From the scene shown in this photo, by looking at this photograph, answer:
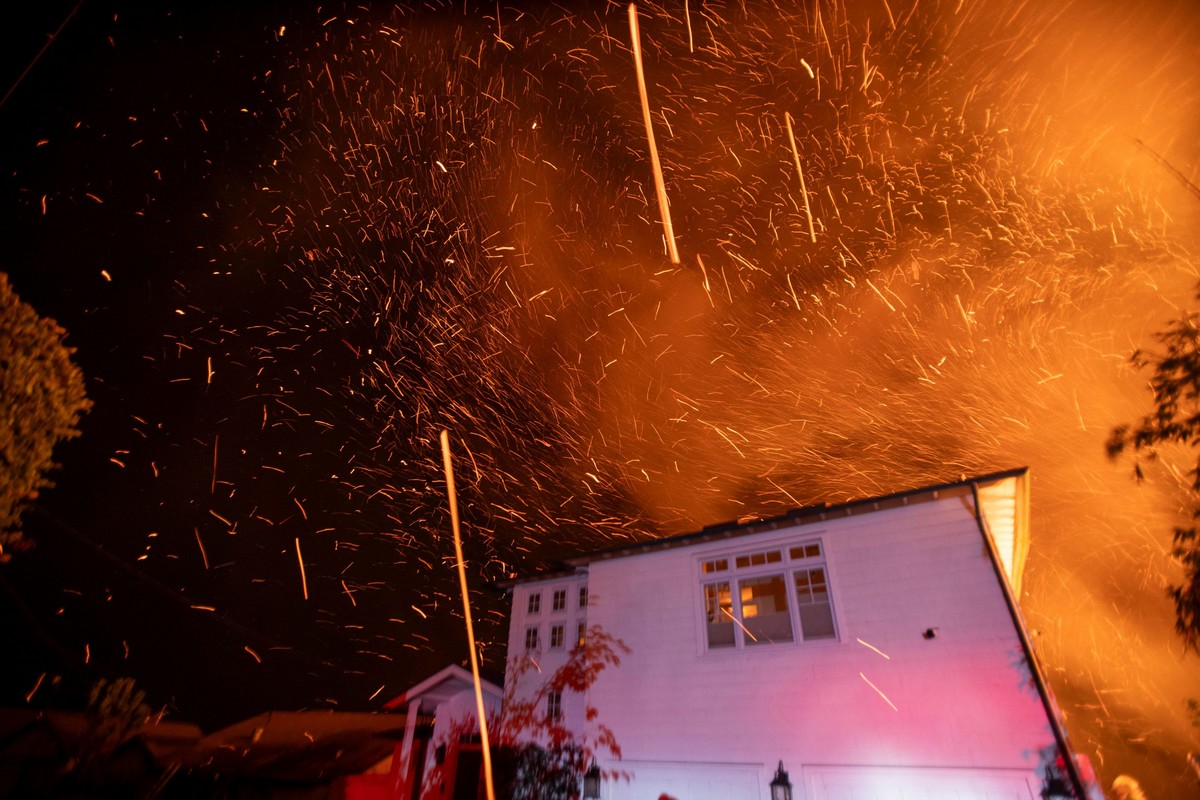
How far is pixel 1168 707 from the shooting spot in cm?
2869

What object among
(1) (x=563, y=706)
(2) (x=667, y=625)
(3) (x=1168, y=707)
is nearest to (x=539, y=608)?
(1) (x=563, y=706)

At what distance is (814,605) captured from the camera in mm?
10008

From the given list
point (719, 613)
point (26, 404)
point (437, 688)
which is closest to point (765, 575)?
point (719, 613)

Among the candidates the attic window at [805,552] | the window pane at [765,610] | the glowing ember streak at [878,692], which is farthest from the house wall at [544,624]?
the glowing ember streak at [878,692]

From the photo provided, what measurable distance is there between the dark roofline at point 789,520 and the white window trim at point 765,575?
1.01 feet

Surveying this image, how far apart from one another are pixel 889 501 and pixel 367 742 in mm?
13649

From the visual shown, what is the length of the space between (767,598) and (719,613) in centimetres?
106

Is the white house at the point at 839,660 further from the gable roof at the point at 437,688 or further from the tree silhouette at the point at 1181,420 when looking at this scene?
the gable roof at the point at 437,688

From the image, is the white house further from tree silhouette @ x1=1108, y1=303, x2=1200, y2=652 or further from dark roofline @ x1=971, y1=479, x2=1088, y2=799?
tree silhouette @ x1=1108, y1=303, x2=1200, y2=652

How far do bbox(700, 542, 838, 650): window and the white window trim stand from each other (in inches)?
0.8

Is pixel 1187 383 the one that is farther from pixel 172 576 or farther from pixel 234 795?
pixel 172 576

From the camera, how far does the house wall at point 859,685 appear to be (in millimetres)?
7832

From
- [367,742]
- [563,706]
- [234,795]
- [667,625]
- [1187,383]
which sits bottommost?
[234,795]

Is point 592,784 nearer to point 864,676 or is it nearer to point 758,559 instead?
point 758,559
